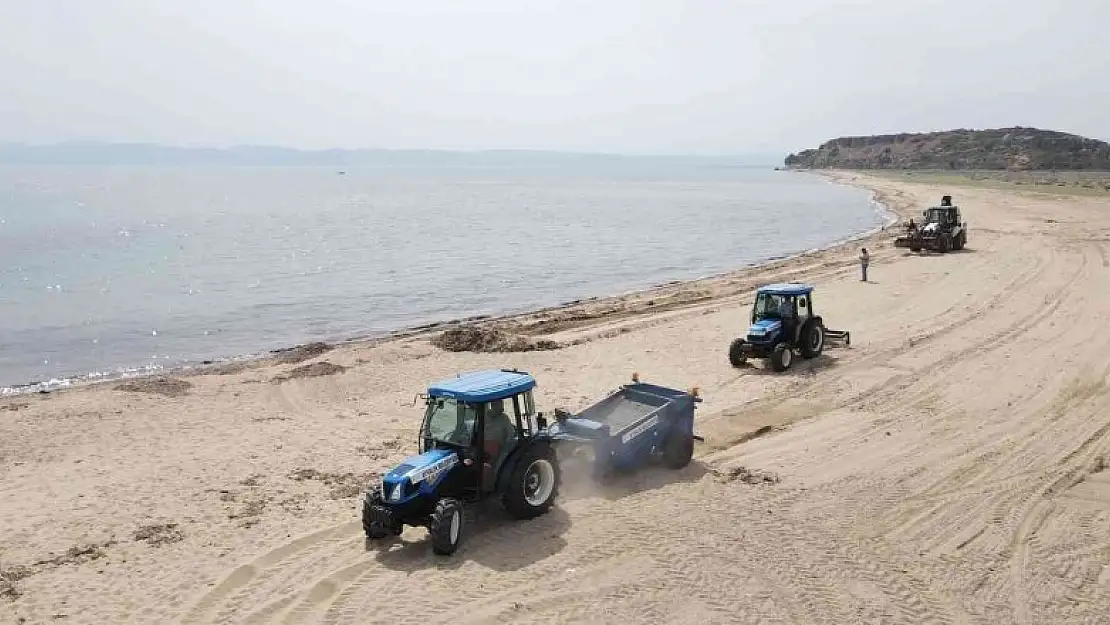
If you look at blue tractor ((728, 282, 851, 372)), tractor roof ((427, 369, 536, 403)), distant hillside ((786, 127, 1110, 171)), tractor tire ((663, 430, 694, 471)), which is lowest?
tractor tire ((663, 430, 694, 471))

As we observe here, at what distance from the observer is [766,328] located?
18.6 metres

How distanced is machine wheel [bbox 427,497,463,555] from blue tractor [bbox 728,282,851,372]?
34.0 feet

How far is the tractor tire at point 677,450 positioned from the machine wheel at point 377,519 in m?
4.44

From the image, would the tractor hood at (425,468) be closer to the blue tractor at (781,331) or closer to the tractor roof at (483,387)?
the tractor roof at (483,387)

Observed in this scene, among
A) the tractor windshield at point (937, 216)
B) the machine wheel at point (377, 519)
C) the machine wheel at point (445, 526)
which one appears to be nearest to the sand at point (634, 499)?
the machine wheel at point (445, 526)

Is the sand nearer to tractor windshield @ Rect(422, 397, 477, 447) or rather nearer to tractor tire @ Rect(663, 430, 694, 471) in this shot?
tractor tire @ Rect(663, 430, 694, 471)

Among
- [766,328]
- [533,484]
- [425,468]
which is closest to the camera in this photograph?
[425,468]

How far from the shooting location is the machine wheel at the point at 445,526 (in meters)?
9.75

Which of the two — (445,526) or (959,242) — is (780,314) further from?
(959,242)

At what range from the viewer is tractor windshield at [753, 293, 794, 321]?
1903 centimetres

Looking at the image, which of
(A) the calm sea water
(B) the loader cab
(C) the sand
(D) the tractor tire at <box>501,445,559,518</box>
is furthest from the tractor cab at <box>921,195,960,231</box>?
(B) the loader cab

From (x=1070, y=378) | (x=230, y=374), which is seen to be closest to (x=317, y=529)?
(x=230, y=374)

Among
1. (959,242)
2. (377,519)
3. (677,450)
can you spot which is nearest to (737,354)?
(677,450)

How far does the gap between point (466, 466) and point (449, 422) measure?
0.59 m
